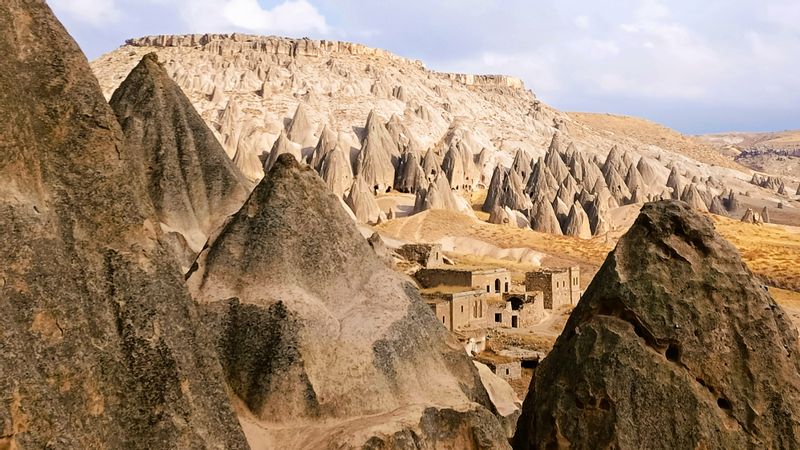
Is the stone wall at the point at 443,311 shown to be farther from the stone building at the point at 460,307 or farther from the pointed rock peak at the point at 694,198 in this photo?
the pointed rock peak at the point at 694,198

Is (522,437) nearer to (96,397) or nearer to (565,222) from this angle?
(96,397)

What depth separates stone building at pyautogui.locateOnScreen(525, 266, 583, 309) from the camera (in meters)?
32.2

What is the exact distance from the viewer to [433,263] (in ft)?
108

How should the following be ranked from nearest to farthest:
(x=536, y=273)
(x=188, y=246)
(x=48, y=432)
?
(x=48, y=432) → (x=188, y=246) → (x=536, y=273)

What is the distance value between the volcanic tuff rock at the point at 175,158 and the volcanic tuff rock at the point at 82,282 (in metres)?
6.63

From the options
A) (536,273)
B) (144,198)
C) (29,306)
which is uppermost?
(144,198)

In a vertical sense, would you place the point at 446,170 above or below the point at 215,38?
below

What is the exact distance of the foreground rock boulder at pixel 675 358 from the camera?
721cm

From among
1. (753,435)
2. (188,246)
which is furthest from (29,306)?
(188,246)

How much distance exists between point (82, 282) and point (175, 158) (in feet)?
26.7

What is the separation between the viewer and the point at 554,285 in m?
32.3

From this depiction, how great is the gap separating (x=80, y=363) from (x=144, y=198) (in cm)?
143

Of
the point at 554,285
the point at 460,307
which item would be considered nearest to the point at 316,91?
the point at 554,285

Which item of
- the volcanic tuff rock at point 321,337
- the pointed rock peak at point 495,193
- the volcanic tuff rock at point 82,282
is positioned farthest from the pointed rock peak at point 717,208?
the volcanic tuff rock at point 82,282
